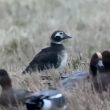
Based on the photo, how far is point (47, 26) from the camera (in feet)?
65.8

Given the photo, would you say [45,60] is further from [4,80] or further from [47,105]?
[47,105]

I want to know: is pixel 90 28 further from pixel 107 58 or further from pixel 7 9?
pixel 107 58

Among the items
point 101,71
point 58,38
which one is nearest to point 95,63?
point 101,71

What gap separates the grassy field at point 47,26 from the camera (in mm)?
15785

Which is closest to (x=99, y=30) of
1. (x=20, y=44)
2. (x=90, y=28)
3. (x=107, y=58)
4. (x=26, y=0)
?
(x=90, y=28)

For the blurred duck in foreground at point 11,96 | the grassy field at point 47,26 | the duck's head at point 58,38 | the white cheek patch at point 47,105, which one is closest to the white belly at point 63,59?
the grassy field at point 47,26

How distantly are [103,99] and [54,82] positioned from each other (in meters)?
1.07

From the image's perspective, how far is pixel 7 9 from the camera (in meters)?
21.5

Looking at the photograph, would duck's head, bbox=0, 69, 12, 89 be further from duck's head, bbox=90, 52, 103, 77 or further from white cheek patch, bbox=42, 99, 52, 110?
white cheek patch, bbox=42, 99, 52, 110

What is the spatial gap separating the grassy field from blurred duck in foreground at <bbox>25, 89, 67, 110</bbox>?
3.44 meters

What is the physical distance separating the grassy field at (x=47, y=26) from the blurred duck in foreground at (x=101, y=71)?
2.09 meters

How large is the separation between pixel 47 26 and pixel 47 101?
40.4 feet

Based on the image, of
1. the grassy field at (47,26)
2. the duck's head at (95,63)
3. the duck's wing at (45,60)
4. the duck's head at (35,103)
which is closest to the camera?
the duck's head at (35,103)

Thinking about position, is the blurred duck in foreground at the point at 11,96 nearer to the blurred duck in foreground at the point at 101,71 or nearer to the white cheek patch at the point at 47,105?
the white cheek patch at the point at 47,105
